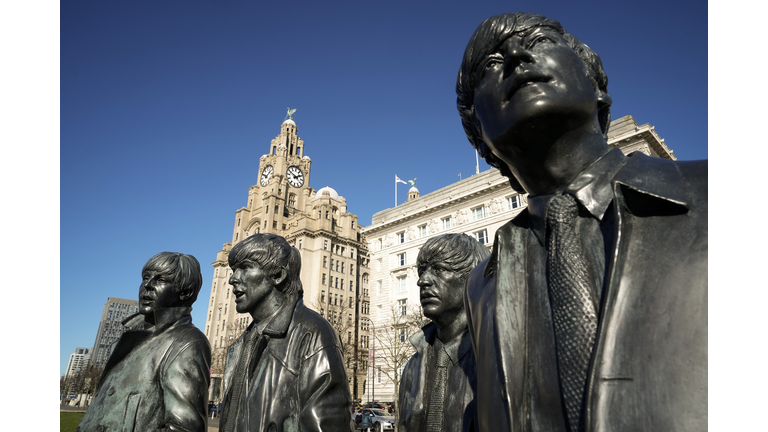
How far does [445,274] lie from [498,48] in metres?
2.04

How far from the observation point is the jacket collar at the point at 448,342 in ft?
9.28

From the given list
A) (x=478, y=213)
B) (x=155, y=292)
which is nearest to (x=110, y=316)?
(x=478, y=213)

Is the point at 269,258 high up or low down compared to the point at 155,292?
up

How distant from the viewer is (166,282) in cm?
405

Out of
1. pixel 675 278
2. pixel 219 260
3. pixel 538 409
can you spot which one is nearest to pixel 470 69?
pixel 675 278

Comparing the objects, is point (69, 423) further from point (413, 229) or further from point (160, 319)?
point (413, 229)

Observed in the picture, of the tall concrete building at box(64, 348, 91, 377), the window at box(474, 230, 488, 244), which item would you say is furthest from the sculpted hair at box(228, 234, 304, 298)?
the tall concrete building at box(64, 348, 91, 377)

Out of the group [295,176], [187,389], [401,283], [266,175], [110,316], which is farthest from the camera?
[110,316]

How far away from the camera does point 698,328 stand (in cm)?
83

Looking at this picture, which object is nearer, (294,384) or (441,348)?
(441,348)

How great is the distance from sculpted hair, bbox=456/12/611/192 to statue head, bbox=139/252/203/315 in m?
3.54

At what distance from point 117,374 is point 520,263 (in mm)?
3782

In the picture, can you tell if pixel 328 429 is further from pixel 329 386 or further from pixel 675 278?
pixel 675 278

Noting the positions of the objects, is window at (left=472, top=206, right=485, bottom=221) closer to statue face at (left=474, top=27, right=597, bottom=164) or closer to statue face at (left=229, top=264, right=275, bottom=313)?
statue face at (left=229, top=264, right=275, bottom=313)
